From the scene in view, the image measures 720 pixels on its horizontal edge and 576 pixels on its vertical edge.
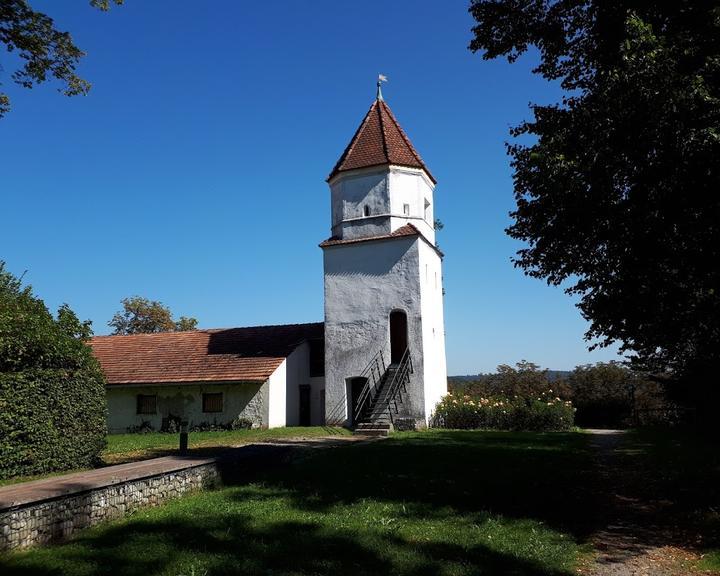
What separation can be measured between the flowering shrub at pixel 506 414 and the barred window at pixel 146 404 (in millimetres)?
12353

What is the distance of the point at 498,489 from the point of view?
9.98 metres

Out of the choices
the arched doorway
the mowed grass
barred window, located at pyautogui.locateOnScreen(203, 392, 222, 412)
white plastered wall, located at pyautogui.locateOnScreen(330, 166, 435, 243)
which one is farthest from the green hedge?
the arched doorway

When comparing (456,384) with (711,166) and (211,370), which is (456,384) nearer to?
(211,370)

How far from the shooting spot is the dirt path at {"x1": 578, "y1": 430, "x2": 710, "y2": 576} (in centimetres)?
628

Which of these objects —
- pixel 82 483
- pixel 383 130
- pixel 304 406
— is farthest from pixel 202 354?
pixel 82 483

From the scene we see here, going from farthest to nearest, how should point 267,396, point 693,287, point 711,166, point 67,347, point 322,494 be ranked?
point 267,396 < point 67,347 < point 693,287 < point 322,494 < point 711,166

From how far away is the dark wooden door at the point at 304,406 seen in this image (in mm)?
25906

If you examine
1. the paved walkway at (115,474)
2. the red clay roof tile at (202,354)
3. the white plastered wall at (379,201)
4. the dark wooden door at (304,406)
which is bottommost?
the paved walkway at (115,474)

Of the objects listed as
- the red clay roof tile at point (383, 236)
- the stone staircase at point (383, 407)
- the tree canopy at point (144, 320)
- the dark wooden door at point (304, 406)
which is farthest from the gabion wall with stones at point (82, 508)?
the tree canopy at point (144, 320)

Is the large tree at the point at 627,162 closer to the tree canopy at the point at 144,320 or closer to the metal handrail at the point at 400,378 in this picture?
the metal handrail at the point at 400,378

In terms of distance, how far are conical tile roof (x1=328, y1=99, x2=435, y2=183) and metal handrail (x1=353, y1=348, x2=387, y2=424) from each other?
8.20 meters

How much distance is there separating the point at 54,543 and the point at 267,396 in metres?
16.2

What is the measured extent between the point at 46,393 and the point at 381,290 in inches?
546

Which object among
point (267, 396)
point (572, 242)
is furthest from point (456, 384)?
point (572, 242)
